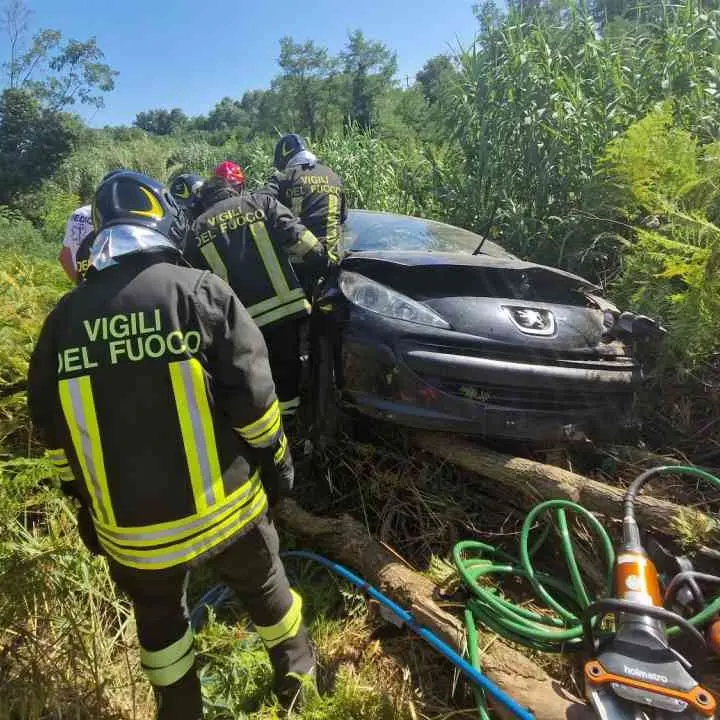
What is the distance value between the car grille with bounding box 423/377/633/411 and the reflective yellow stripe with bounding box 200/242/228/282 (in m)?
1.27

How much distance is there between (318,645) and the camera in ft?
6.97

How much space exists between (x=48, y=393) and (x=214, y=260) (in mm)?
1346

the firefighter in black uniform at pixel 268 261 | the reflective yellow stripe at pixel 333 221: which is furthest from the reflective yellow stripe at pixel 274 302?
the reflective yellow stripe at pixel 333 221

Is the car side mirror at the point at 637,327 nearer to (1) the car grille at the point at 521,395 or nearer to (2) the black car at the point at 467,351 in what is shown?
(2) the black car at the point at 467,351

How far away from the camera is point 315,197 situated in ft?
12.1

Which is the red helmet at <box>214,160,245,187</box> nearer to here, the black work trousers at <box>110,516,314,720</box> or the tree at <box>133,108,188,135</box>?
the black work trousers at <box>110,516,314,720</box>

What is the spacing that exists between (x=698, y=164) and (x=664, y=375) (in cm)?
145

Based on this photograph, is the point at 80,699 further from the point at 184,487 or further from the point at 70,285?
the point at 70,285

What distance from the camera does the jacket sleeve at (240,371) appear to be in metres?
1.66

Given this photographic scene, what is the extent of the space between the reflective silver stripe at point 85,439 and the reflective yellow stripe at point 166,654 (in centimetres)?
48

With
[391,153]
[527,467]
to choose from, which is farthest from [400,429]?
[391,153]

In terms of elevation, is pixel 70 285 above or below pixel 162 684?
above

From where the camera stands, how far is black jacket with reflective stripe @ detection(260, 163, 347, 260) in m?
3.62

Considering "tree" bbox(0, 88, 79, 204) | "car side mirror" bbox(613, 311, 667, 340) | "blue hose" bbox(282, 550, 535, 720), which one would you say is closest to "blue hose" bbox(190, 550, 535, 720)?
"blue hose" bbox(282, 550, 535, 720)
